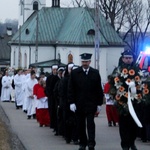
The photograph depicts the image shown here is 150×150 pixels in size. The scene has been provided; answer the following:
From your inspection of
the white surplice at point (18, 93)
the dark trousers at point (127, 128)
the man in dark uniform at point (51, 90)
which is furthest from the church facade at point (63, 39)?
the dark trousers at point (127, 128)

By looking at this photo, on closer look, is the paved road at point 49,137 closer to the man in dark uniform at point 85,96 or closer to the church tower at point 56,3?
the man in dark uniform at point 85,96

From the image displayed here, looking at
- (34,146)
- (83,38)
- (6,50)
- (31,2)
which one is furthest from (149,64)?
(6,50)

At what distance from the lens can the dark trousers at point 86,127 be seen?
49.2 ft

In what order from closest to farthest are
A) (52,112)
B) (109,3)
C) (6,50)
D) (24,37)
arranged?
(52,112), (109,3), (24,37), (6,50)

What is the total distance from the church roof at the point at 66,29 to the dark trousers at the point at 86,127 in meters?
70.3

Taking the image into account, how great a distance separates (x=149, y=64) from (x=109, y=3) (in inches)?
2264

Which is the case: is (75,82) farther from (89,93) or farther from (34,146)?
(34,146)

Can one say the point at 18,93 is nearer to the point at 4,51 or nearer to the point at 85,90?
the point at 85,90

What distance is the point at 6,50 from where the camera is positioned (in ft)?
420

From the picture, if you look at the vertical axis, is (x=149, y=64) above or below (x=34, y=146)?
above

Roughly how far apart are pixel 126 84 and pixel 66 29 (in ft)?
250

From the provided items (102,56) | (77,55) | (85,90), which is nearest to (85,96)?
(85,90)

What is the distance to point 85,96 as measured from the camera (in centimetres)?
1511

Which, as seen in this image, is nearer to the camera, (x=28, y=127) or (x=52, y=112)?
(x=52, y=112)
